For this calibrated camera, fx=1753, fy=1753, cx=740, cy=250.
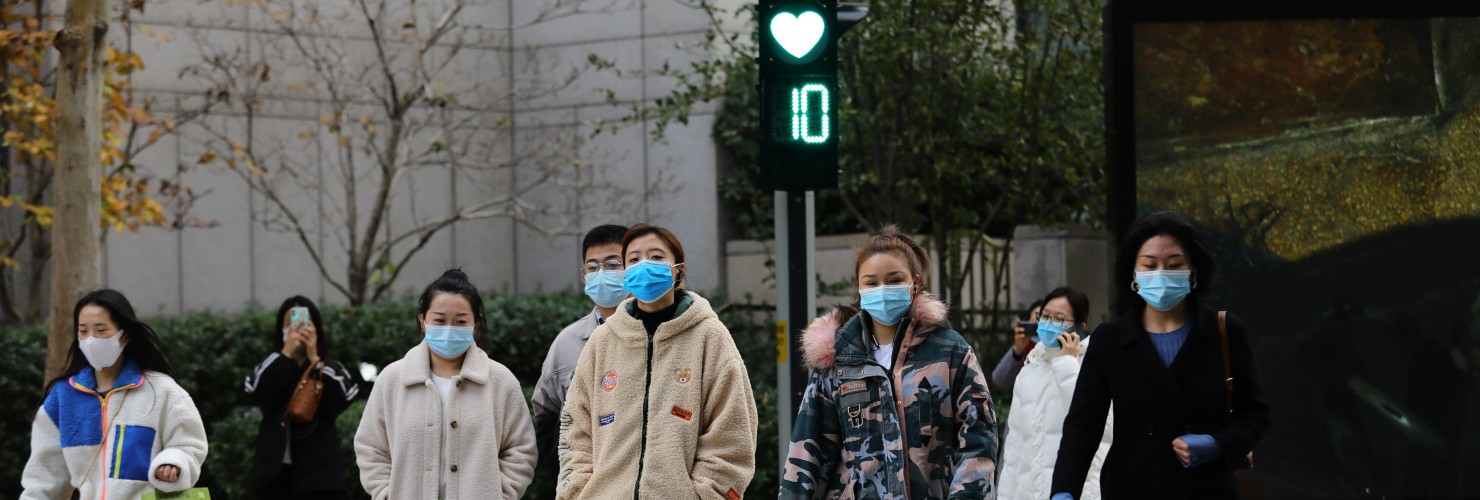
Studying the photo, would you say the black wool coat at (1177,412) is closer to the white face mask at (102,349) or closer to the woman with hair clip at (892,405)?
the woman with hair clip at (892,405)

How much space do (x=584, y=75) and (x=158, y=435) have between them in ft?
36.4

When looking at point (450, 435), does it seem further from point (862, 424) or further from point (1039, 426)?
point (1039, 426)

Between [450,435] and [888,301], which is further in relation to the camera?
[450,435]

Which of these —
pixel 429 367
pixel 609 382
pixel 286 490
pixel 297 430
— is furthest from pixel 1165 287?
pixel 286 490

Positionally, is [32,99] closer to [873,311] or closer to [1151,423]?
[873,311]

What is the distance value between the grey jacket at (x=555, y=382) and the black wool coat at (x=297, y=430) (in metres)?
1.73

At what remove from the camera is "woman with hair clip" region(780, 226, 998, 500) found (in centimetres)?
579

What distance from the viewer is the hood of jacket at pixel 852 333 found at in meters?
5.99

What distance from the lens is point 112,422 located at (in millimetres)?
7270

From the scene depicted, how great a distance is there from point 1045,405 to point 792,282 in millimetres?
1342

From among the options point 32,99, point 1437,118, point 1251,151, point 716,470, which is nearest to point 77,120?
point 32,99

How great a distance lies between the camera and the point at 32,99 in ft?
43.0

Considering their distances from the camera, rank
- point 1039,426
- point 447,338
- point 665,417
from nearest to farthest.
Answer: point 665,417, point 447,338, point 1039,426

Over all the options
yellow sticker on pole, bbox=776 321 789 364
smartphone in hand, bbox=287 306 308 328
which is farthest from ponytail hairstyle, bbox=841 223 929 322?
smartphone in hand, bbox=287 306 308 328
